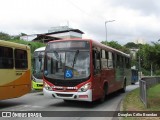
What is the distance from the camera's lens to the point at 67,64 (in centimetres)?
1564

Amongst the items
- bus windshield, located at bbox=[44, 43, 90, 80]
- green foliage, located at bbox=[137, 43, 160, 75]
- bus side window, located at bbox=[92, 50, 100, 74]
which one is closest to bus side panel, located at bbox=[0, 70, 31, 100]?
bus windshield, located at bbox=[44, 43, 90, 80]

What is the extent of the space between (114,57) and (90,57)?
6.14 meters

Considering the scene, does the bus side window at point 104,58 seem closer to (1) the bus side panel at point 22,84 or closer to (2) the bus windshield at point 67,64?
(2) the bus windshield at point 67,64

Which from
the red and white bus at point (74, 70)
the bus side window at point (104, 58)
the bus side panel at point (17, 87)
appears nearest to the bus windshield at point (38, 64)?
the bus side panel at point (17, 87)

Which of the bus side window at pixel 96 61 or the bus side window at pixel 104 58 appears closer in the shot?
the bus side window at pixel 96 61

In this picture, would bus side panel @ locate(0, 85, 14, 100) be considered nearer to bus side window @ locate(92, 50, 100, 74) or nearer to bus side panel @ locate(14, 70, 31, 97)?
bus side panel @ locate(14, 70, 31, 97)

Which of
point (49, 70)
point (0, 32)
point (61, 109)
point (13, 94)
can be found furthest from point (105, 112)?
point (0, 32)

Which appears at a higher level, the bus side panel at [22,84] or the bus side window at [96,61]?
the bus side window at [96,61]

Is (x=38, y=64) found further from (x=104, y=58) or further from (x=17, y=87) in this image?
(x=17, y=87)

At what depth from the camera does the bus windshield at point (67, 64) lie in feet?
50.6

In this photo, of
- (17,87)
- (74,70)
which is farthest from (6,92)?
(74,70)

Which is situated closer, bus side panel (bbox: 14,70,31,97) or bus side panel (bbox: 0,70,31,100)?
bus side panel (bbox: 0,70,31,100)

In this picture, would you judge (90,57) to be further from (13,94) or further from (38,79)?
(38,79)

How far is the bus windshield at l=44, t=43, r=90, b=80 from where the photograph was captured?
15414mm
